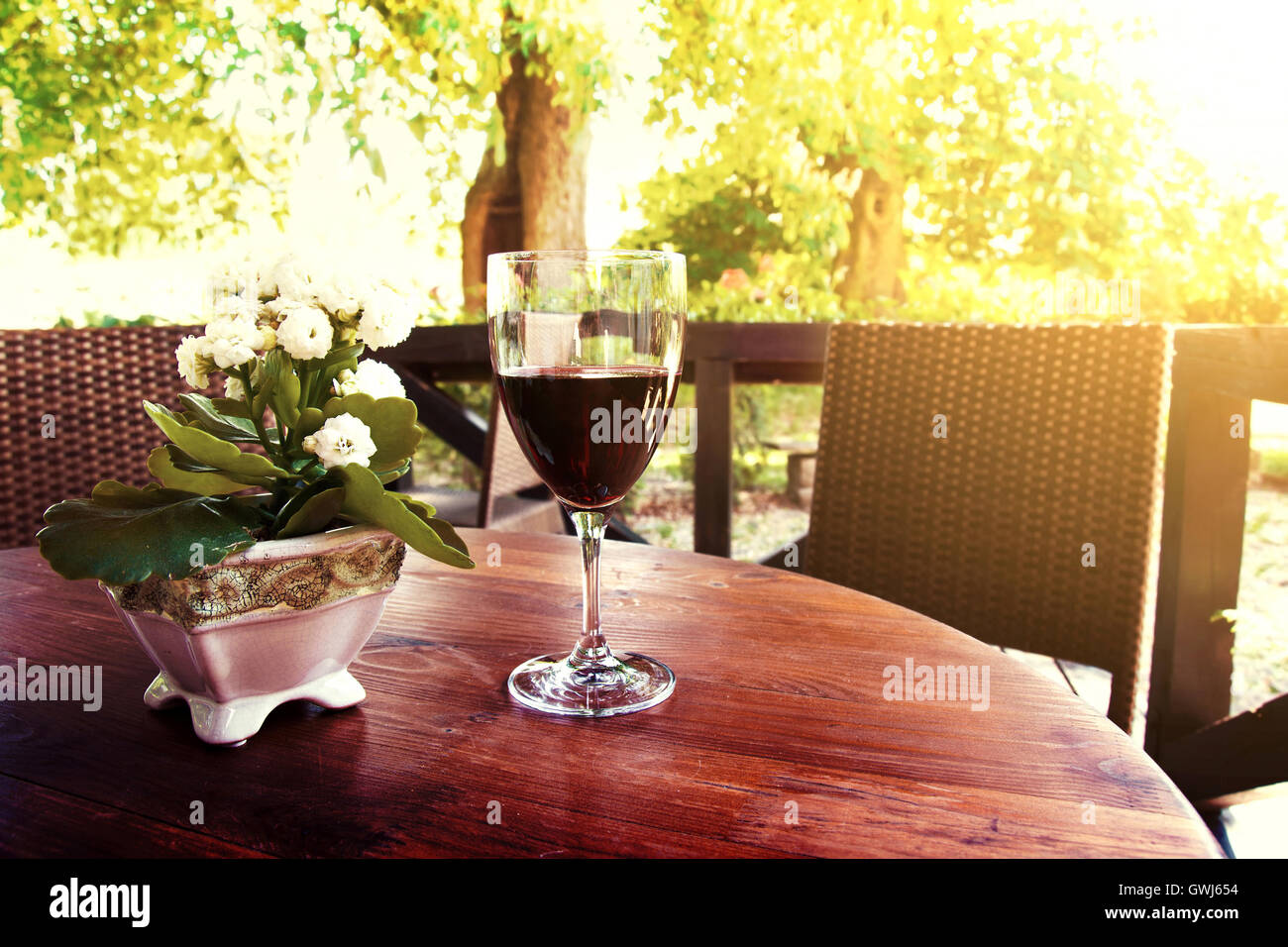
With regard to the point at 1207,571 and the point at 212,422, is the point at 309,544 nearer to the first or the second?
the point at 212,422

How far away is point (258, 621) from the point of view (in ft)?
1.72

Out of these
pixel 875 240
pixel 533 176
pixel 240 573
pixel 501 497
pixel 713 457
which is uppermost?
pixel 533 176

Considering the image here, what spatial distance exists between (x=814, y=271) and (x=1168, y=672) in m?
4.89

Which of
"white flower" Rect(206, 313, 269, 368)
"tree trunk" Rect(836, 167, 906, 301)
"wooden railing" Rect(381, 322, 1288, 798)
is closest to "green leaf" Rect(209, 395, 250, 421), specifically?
"white flower" Rect(206, 313, 269, 368)

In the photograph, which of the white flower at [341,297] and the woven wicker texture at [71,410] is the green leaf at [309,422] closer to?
the white flower at [341,297]

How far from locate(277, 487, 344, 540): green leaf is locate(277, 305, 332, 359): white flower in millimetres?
82

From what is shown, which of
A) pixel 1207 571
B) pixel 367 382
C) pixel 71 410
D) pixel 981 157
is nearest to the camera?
pixel 367 382

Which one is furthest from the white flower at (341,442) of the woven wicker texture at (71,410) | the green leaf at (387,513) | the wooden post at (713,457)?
the wooden post at (713,457)

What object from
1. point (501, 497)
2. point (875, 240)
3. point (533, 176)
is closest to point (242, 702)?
point (501, 497)

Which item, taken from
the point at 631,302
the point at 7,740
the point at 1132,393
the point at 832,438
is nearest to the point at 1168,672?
the point at 1132,393

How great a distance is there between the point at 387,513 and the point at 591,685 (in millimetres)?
176

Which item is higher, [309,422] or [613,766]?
[309,422]
